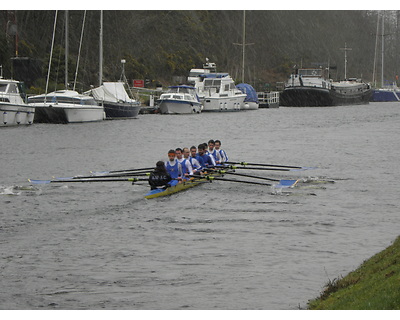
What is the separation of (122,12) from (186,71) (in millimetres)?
19343

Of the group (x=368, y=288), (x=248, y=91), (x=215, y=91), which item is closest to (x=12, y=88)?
(x=215, y=91)

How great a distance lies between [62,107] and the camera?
63.1 m

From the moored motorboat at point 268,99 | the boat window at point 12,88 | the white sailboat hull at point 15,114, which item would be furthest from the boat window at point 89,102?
the moored motorboat at point 268,99

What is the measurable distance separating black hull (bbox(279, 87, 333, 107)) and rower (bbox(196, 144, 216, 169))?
79010mm

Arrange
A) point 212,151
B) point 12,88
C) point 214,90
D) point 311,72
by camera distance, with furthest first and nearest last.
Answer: point 311,72, point 214,90, point 12,88, point 212,151

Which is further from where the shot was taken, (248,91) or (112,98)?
(248,91)

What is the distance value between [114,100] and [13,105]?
14.2m

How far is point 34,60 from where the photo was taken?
7338cm

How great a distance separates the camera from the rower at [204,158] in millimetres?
34031

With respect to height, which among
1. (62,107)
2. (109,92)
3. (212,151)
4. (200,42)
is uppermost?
(200,42)

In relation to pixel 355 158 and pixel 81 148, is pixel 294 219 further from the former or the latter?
pixel 81 148

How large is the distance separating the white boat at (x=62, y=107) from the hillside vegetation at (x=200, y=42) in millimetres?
7933

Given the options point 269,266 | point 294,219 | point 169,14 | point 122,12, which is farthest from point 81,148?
point 169,14

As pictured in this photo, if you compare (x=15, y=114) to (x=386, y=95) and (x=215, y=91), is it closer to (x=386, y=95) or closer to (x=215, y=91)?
(x=215, y=91)
